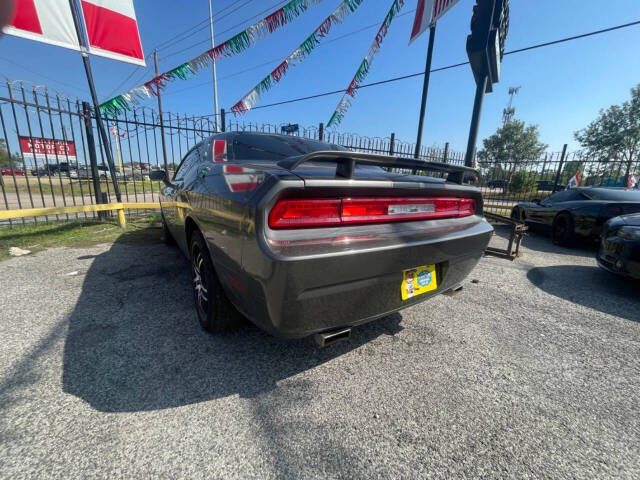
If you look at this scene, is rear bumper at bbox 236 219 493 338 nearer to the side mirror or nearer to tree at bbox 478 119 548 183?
the side mirror

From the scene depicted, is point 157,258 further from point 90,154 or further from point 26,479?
point 90,154

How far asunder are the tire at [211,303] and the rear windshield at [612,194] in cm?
626

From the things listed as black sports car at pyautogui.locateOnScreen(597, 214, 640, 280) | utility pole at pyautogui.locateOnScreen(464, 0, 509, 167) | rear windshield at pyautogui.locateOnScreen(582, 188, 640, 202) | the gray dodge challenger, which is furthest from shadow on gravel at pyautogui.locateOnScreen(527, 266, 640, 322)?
utility pole at pyautogui.locateOnScreen(464, 0, 509, 167)

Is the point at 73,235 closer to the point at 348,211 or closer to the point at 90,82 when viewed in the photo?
the point at 90,82

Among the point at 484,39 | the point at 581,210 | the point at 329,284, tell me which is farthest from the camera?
the point at 484,39

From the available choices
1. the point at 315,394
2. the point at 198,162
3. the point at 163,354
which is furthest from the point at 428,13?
the point at 163,354

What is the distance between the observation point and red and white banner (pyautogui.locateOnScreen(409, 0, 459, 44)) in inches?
209

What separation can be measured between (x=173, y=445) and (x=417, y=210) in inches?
65.5

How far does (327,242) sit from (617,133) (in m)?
43.0

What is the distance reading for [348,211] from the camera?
143 cm

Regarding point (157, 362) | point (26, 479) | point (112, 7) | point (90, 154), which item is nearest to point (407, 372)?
point (157, 362)

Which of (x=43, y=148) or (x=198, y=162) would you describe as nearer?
(x=198, y=162)

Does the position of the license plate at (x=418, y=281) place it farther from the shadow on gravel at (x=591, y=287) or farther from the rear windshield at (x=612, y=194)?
the rear windshield at (x=612, y=194)

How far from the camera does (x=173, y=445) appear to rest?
4.08 ft
